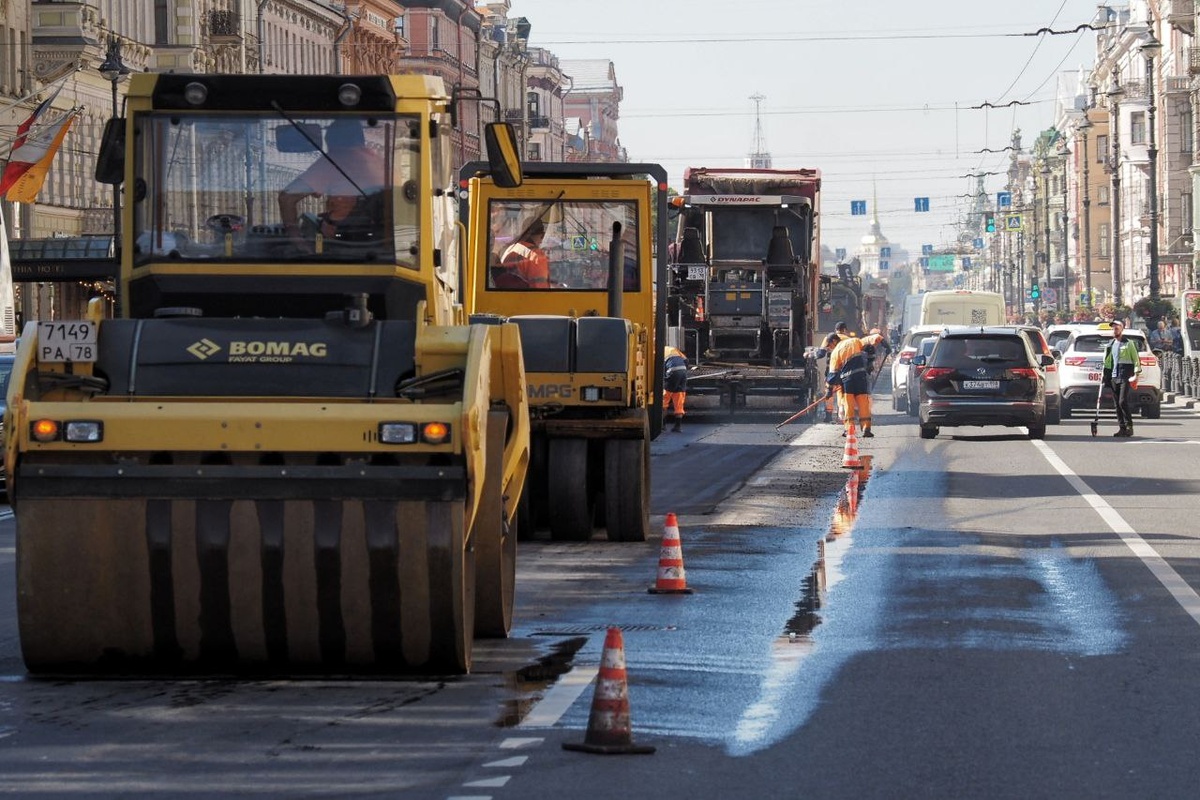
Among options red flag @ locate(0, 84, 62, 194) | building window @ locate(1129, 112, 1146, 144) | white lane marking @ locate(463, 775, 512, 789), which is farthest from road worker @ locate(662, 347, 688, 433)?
building window @ locate(1129, 112, 1146, 144)

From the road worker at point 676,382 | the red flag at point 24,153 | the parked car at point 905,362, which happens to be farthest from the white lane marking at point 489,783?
the parked car at point 905,362

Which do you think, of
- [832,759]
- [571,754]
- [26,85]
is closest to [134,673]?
[571,754]

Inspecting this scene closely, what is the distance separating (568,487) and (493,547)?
6264mm

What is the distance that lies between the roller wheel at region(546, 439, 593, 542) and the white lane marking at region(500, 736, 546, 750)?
8.53 meters

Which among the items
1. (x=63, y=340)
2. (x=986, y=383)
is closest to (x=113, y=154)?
(x=63, y=340)

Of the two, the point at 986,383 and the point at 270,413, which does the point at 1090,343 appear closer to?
the point at 986,383

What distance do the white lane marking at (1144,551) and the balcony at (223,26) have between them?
44.0 m

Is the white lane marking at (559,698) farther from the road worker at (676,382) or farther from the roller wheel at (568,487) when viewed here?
the road worker at (676,382)

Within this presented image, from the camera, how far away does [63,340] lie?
10.0 meters

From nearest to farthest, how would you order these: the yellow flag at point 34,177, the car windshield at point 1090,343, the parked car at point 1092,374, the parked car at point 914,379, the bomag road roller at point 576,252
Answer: the bomag road roller at point 576,252, the parked car at point 914,379, the parked car at point 1092,374, the car windshield at point 1090,343, the yellow flag at point 34,177

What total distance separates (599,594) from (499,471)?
3.00 meters

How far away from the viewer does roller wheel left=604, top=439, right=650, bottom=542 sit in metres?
17.1

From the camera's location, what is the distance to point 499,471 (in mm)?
10773

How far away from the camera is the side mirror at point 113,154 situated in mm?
11219
